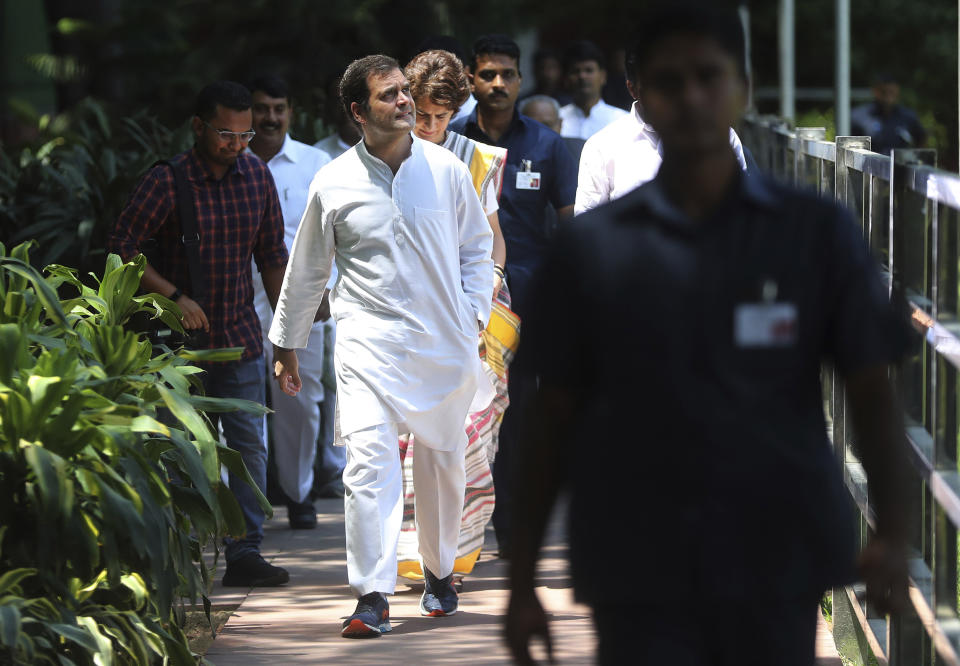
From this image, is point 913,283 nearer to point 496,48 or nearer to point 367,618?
point 367,618

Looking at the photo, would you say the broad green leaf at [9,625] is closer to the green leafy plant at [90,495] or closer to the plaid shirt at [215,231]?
the green leafy plant at [90,495]

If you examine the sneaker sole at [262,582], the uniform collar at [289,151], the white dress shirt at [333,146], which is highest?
the uniform collar at [289,151]

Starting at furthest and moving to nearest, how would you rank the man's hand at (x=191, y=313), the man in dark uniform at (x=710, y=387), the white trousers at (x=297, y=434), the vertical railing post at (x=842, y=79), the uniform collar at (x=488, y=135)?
the vertical railing post at (x=842, y=79)
the white trousers at (x=297, y=434)
the uniform collar at (x=488, y=135)
the man's hand at (x=191, y=313)
the man in dark uniform at (x=710, y=387)

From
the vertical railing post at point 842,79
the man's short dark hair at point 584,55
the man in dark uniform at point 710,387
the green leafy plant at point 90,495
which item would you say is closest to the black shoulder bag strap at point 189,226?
the green leafy plant at point 90,495

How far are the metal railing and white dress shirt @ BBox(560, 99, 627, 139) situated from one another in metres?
6.32

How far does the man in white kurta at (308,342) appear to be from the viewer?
350 inches

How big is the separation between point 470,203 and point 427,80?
34.4 inches

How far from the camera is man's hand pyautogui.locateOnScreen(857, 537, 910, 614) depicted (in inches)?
121

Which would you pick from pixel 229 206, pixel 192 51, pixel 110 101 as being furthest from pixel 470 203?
pixel 192 51

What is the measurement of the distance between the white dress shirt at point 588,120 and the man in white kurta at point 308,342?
3469 millimetres

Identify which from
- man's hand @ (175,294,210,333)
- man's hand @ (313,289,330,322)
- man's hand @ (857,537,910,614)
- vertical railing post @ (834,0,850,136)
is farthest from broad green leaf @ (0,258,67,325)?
vertical railing post @ (834,0,850,136)

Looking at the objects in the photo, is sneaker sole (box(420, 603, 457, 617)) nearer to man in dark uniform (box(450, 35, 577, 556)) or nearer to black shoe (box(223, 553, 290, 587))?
black shoe (box(223, 553, 290, 587))

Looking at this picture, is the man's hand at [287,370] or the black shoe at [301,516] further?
the black shoe at [301,516]

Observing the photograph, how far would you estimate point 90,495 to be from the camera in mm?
4988
